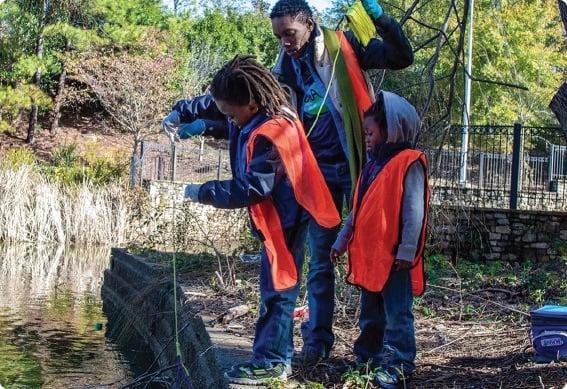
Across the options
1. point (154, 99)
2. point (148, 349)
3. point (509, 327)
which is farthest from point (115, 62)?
point (509, 327)

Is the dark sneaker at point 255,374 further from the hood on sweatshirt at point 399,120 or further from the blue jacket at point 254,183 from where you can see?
the hood on sweatshirt at point 399,120

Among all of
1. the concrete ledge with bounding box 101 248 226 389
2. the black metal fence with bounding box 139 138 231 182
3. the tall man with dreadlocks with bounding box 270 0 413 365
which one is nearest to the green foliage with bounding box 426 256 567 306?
the concrete ledge with bounding box 101 248 226 389

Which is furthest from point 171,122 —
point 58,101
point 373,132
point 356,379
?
point 58,101

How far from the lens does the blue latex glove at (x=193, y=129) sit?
4.17m

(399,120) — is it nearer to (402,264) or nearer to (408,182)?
(408,182)

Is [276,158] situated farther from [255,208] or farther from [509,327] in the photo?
[509,327]

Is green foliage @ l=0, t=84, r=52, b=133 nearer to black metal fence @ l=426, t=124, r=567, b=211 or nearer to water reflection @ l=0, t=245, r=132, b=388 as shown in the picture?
water reflection @ l=0, t=245, r=132, b=388

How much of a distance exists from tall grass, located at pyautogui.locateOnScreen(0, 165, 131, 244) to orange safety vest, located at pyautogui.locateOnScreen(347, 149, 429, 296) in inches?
486

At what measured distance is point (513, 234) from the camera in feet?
43.4

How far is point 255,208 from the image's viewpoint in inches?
143

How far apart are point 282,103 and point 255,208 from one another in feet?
1.52

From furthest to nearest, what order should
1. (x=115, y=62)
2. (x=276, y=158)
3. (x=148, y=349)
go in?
(x=115, y=62) → (x=148, y=349) → (x=276, y=158)

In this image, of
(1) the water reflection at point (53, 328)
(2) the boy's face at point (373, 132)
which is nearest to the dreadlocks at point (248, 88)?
(2) the boy's face at point (373, 132)

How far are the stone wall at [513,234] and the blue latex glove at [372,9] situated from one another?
897 centimetres
